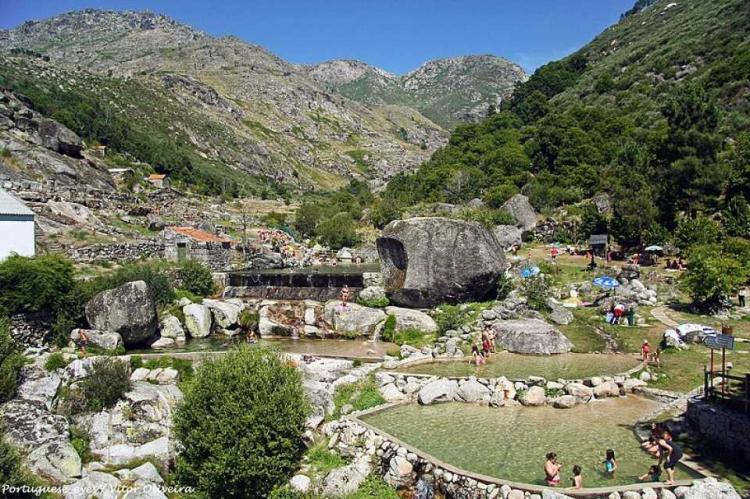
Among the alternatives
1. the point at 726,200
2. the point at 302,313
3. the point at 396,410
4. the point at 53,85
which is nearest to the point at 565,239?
the point at 726,200

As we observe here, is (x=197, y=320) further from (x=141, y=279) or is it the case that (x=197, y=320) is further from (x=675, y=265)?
(x=675, y=265)

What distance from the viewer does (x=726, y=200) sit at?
41375 millimetres

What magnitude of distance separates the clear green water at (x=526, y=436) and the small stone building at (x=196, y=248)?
96.3 ft

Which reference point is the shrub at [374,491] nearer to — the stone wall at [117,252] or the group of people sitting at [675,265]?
the stone wall at [117,252]

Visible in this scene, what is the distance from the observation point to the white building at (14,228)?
26109 mm

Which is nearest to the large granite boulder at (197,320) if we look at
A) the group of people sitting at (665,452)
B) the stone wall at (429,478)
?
the stone wall at (429,478)

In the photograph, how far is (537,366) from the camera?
1988cm

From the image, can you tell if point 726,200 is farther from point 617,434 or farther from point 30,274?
point 30,274

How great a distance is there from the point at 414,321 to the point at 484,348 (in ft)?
17.4

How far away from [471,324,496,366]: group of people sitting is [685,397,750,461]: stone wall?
26.6ft

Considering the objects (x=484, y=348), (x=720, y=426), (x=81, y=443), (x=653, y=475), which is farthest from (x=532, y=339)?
(x=81, y=443)

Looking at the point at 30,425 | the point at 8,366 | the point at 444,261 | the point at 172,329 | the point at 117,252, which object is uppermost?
the point at 117,252

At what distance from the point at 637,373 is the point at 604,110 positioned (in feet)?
226

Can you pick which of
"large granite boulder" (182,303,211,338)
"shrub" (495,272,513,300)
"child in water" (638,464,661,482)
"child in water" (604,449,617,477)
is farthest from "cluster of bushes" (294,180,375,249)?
"child in water" (638,464,661,482)
